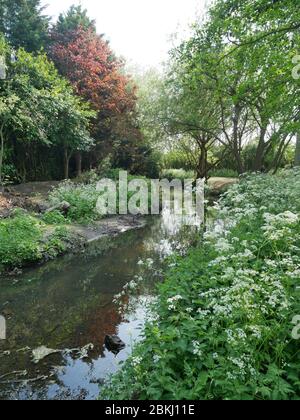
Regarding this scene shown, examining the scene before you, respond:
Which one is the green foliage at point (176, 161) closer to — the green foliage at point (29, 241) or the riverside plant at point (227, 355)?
the green foliage at point (29, 241)

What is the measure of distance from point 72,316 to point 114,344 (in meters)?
1.31

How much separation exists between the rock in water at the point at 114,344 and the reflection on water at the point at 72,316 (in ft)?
0.23

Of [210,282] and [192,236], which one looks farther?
[192,236]

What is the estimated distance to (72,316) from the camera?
589cm

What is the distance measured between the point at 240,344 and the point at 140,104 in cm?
1998

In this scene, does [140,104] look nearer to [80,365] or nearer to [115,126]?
[115,126]

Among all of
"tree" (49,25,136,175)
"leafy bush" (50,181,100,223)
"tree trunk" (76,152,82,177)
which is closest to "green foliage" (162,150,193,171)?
"tree" (49,25,136,175)

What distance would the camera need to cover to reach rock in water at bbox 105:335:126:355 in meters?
4.86

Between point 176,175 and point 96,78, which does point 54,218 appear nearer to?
point 96,78

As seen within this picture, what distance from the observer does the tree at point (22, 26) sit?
2047 centimetres

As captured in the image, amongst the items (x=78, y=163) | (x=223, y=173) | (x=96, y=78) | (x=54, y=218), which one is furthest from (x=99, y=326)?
(x=223, y=173)

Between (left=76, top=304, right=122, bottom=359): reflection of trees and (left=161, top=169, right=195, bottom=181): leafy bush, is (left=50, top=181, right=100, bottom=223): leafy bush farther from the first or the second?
(left=161, top=169, right=195, bottom=181): leafy bush

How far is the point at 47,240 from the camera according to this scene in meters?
9.04
